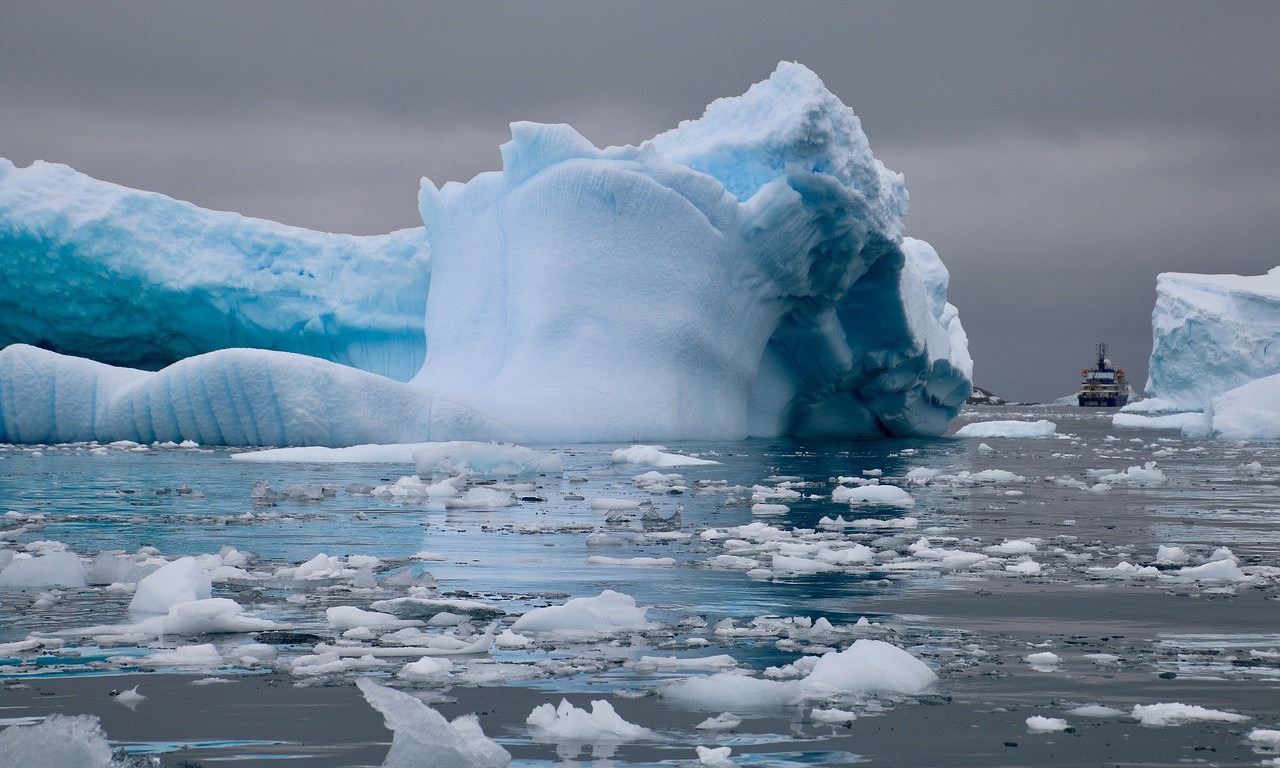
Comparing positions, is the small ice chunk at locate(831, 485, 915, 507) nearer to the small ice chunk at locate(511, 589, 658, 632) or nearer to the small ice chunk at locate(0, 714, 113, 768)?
the small ice chunk at locate(511, 589, 658, 632)

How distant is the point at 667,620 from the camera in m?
3.92

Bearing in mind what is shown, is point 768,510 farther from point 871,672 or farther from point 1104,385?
point 1104,385

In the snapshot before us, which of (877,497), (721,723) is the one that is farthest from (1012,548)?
(721,723)

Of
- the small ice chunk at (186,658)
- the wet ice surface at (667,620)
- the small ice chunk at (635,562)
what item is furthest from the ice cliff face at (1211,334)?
the small ice chunk at (186,658)

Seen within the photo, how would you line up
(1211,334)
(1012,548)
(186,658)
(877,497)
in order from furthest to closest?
1. (1211,334)
2. (877,497)
3. (1012,548)
4. (186,658)

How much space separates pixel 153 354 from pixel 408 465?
13.1 meters

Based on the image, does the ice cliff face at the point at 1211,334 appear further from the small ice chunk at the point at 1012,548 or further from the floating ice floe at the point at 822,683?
the floating ice floe at the point at 822,683

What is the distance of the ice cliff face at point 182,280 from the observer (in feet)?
64.4

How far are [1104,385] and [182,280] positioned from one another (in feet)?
217

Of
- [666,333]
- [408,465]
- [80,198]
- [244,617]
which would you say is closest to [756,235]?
[666,333]

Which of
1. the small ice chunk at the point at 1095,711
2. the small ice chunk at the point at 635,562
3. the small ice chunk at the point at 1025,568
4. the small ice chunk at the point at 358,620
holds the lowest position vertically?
→ the small ice chunk at the point at 358,620

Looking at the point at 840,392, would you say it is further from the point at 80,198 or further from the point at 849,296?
the point at 80,198

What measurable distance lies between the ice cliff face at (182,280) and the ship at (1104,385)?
6165 centimetres

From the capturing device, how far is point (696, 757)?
2416 millimetres
